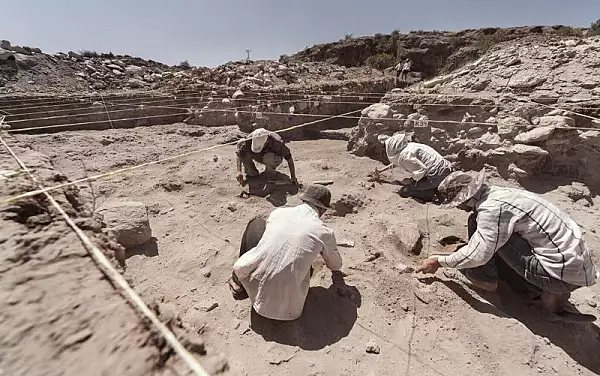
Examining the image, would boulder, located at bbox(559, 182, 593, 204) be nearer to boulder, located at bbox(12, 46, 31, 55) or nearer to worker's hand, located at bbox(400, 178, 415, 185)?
worker's hand, located at bbox(400, 178, 415, 185)

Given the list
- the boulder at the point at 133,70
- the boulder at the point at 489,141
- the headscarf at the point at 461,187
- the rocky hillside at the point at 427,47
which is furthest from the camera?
the rocky hillside at the point at 427,47

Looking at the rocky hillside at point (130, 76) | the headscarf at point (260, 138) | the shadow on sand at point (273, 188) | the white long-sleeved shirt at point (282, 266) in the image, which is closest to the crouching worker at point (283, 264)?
the white long-sleeved shirt at point (282, 266)

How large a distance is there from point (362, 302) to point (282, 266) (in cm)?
80

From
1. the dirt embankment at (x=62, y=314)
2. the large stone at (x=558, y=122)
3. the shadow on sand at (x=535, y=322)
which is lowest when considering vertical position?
the shadow on sand at (x=535, y=322)

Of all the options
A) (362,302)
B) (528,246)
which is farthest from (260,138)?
(528,246)

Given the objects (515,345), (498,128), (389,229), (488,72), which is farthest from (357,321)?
(488,72)

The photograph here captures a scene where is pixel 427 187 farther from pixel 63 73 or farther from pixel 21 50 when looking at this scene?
pixel 21 50

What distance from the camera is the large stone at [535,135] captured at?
4156 millimetres

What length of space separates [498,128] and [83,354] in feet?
17.3

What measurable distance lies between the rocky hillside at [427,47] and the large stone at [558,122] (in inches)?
420

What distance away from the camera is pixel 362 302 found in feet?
8.30

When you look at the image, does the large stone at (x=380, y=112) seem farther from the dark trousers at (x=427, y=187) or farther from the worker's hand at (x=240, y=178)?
the worker's hand at (x=240, y=178)

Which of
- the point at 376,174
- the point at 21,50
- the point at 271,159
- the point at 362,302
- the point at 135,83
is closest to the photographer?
the point at 362,302

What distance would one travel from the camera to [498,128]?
457 centimetres
